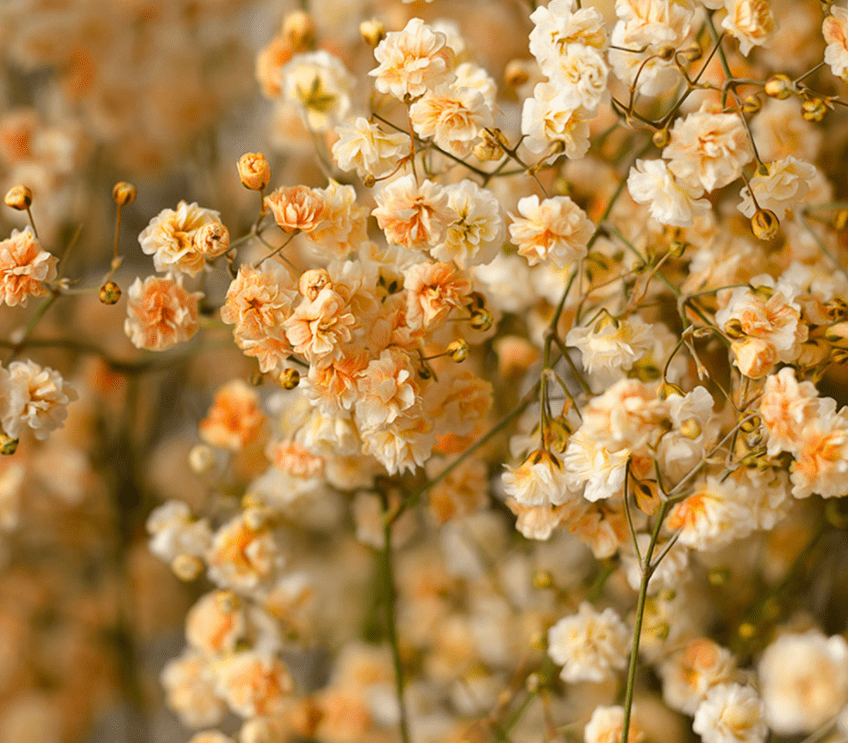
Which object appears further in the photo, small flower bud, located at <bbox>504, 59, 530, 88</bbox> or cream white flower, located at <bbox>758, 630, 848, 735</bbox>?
small flower bud, located at <bbox>504, 59, 530, 88</bbox>

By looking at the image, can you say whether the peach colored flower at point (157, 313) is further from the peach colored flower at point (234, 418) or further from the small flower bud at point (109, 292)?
the peach colored flower at point (234, 418)

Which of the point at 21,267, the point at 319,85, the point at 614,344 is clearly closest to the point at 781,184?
the point at 614,344

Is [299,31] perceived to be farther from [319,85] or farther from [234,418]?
[234,418]

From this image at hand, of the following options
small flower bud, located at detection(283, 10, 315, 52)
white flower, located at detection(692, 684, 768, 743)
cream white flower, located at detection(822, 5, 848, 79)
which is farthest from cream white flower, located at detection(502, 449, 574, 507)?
small flower bud, located at detection(283, 10, 315, 52)

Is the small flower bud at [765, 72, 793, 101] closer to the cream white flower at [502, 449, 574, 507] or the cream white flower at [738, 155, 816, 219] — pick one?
the cream white flower at [738, 155, 816, 219]

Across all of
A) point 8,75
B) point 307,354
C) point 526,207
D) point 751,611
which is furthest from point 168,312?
point 8,75

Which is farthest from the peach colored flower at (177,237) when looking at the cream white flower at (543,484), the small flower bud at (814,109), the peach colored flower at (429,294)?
the small flower bud at (814,109)
